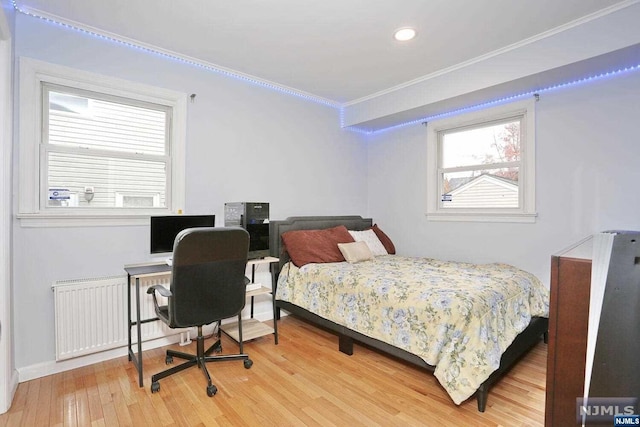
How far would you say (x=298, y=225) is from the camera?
3738 mm

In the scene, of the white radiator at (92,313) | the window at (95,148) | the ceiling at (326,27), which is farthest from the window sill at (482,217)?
the white radiator at (92,313)

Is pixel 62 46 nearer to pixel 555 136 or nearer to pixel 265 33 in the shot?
pixel 265 33

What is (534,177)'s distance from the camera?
3088 mm

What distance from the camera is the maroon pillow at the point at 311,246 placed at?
3316 mm

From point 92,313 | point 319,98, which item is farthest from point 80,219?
point 319,98

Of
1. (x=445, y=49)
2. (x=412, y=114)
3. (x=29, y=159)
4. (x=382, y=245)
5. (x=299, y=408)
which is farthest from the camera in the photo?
(x=382, y=245)

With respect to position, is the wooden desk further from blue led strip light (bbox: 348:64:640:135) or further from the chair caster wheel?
blue led strip light (bbox: 348:64:640:135)

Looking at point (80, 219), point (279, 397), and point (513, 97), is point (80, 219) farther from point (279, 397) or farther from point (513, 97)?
point (513, 97)

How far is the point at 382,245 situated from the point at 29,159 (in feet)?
11.5

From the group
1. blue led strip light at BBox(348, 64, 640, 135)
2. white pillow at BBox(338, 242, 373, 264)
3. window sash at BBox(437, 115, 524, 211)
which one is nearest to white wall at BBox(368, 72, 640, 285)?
blue led strip light at BBox(348, 64, 640, 135)

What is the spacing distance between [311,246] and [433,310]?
158cm

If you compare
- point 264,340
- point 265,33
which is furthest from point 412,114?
point 264,340

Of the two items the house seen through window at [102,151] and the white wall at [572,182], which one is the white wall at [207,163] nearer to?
the house seen through window at [102,151]

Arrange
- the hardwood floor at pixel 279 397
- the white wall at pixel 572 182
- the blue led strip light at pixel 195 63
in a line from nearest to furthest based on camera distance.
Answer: the hardwood floor at pixel 279 397, the blue led strip light at pixel 195 63, the white wall at pixel 572 182
